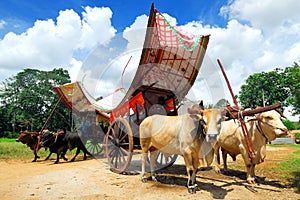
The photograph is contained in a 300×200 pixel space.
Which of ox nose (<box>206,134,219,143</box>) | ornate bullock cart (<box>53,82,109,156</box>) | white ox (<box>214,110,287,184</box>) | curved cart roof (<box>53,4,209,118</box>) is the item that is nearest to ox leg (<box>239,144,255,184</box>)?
white ox (<box>214,110,287,184</box>)

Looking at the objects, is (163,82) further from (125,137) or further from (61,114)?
(61,114)

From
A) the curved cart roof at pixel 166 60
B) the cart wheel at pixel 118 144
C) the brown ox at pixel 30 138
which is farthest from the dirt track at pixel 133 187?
Result: the brown ox at pixel 30 138

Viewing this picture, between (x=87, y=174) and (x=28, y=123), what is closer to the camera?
(x=87, y=174)

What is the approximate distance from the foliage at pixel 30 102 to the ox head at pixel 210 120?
31.5 metres

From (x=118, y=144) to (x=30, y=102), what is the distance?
104ft

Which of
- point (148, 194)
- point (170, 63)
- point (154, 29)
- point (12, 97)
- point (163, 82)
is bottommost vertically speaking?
point (148, 194)

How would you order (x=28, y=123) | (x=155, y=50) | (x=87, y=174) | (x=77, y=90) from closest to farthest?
1. (x=155, y=50)
2. (x=87, y=174)
3. (x=77, y=90)
4. (x=28, y=123)

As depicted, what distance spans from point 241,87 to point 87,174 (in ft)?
105

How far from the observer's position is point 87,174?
6305 mm

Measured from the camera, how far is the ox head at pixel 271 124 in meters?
4.74

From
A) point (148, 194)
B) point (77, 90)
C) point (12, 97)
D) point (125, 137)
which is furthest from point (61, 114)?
point (148, 194)

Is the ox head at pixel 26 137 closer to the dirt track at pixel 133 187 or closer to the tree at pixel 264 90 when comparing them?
the dirt track at pixel 133 187

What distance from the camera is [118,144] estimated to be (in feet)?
Answer: 21.4

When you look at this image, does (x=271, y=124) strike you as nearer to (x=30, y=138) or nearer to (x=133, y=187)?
(x=133, y=187)
